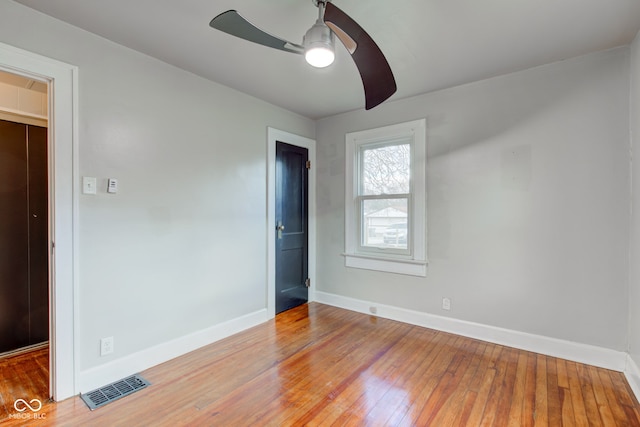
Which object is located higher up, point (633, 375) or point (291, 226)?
point (291, 226)

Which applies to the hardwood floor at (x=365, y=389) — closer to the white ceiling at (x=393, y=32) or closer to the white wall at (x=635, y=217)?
the white wall at (x=635, y=217)

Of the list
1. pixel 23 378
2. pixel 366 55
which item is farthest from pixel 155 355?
pixel 366 55

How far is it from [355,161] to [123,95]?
95.4 inches

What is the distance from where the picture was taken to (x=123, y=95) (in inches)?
90.7

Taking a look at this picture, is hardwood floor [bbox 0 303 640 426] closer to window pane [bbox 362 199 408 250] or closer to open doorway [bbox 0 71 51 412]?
window pane [bbox 362 199 408 250]

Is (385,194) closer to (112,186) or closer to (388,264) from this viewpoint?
(388,264)

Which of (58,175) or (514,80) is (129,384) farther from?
(514,80)

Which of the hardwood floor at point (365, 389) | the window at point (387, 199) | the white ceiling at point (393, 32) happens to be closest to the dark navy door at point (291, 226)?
the window at point (387, 199)

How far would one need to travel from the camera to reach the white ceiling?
1849 mm

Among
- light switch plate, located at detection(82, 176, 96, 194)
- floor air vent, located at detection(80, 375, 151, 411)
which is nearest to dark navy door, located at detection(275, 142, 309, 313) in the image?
floor air vent, located at detection(80, 375, 151, 411)

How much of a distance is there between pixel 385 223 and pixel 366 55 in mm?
2248

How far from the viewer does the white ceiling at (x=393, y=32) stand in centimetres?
185

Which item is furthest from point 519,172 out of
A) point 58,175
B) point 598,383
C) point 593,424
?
point 58,175

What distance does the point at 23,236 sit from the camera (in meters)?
2.74
